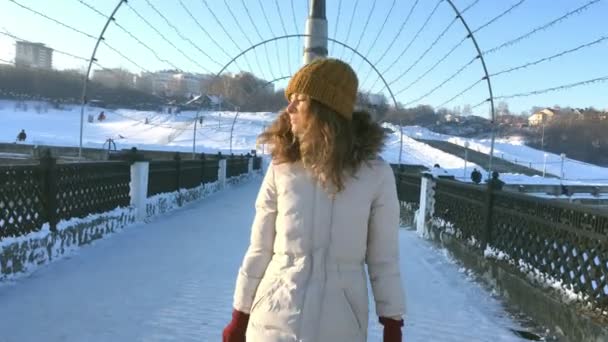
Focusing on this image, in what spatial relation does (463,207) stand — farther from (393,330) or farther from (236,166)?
(236,166)

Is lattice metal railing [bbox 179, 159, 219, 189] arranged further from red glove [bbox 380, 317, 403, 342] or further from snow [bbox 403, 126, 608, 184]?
snow [bbox 403, 126, 608, 184]

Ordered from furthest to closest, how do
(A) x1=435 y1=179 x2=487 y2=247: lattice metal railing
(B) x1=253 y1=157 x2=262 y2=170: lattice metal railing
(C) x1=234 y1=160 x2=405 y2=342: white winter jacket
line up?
(B) x1=253 y1=157 x2=262 y2=170: lattice metal railing < (A) x1=435 y1=179 x2=487 y2=247: lattice metal railing < (C) x1=234 y1=160 x2=405 y2=342: white winter jacket

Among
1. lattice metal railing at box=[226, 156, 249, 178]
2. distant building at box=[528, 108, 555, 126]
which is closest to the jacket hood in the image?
lattice metal railing at box=[226, 156, 249, 178]

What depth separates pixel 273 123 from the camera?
2.35 m

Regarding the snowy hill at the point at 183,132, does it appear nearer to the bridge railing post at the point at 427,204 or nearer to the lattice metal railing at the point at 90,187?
the bridge railing post at the point at 427,204

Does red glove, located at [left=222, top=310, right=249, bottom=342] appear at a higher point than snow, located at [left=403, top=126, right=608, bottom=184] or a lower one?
lower

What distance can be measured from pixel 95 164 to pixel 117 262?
87.0 inches

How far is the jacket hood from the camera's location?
2.16 meters

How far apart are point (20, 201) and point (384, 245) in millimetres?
5391

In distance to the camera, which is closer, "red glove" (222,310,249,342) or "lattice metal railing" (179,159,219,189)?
"red glove" (222,310,249,342)

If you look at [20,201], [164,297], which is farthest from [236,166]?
[164,297]

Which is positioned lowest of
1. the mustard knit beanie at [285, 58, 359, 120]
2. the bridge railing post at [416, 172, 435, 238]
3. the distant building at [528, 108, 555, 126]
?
the bridge railing post at [416, 172, 435, 238]

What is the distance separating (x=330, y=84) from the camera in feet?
6.97

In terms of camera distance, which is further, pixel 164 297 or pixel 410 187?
pixel 410 187
